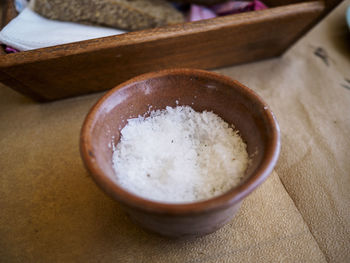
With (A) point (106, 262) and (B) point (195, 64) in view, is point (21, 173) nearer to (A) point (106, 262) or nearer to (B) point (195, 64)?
(A) point (106, 262)

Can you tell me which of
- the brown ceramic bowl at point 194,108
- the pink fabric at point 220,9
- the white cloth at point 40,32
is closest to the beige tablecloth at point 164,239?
the brown ceramic bowl at point 194,108

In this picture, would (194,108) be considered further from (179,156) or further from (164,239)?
(164,239)

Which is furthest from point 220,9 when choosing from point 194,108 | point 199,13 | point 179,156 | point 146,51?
point 179,156

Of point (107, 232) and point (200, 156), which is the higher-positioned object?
point (200, 156)

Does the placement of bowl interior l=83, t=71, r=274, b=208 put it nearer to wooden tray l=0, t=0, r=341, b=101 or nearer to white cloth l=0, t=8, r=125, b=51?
wooden tray l=0, t=0, r=341, b=101

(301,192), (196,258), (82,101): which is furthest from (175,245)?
(82,101)
